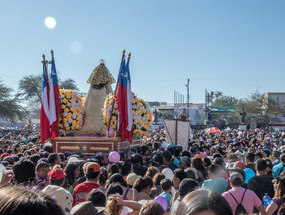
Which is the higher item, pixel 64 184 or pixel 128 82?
pixel 128 82

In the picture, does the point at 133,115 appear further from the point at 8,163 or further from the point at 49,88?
the point at 8,163

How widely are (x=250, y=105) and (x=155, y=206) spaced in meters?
53.1

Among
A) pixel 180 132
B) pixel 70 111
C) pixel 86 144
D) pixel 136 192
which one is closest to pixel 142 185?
pixel 136 192

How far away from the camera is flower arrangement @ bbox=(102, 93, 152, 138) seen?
1080 cm

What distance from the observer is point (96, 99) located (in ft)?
41.6

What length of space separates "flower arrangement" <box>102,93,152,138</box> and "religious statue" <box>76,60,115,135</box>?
4.66 ft

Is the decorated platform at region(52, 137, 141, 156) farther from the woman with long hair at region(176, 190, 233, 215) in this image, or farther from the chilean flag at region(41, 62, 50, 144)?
the woman with long hair at region(176, 190, 233, 215)

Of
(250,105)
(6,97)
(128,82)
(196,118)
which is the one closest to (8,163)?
(128,82)

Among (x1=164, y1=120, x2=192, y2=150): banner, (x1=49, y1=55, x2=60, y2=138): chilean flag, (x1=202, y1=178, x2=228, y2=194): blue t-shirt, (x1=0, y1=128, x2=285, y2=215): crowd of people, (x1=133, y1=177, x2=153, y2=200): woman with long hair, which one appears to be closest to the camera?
(x1=0, y1=128, x2=285, y2=215): crowd of people

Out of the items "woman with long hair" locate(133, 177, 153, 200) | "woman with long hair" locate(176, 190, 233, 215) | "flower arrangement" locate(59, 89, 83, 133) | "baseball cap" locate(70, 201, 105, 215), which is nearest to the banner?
"flower arrangement" locate(59, 89, 83, 133)

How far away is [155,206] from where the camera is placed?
9.29 ft

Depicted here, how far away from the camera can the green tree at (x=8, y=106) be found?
35.7 meters

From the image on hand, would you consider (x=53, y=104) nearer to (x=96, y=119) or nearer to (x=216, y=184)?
(x=96, y=119)

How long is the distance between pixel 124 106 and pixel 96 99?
2.78 m
